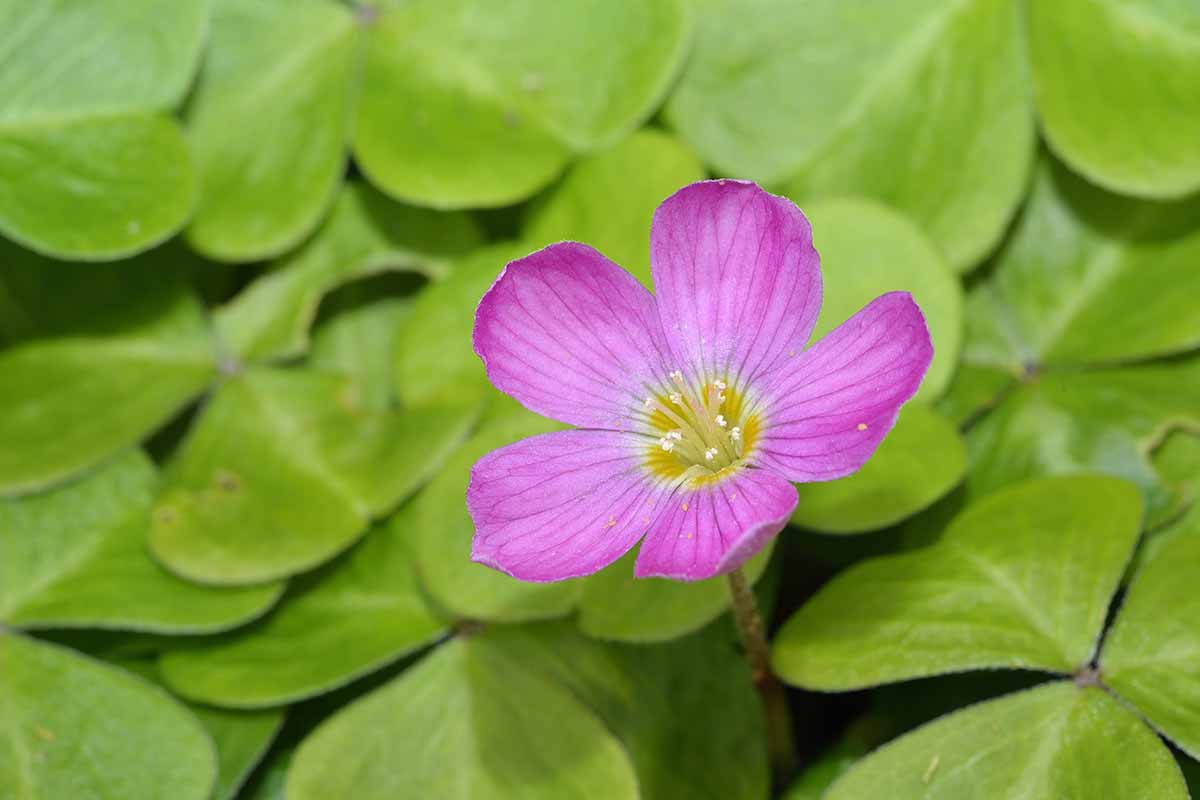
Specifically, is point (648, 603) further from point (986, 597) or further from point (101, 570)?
point (101, 570)

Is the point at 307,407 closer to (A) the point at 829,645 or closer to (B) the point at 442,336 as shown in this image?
(B) the point at 442,336

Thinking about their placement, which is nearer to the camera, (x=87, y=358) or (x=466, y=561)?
(x=466, y=561)

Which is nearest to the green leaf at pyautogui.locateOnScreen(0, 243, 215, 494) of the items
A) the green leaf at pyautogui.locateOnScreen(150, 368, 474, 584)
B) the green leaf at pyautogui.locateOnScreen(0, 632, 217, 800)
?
the green leaf at pyautogui.locateOnScreen(150, 368, 474, 584)

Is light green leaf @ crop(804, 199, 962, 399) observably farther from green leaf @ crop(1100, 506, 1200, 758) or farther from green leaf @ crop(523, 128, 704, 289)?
green leaf @ crop(1100, 506, 1200, 758)

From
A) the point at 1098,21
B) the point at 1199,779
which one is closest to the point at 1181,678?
the point at 1199,779

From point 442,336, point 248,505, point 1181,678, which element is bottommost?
point 248,505

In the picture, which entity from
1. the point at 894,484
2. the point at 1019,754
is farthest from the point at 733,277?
the point at 1019,754
